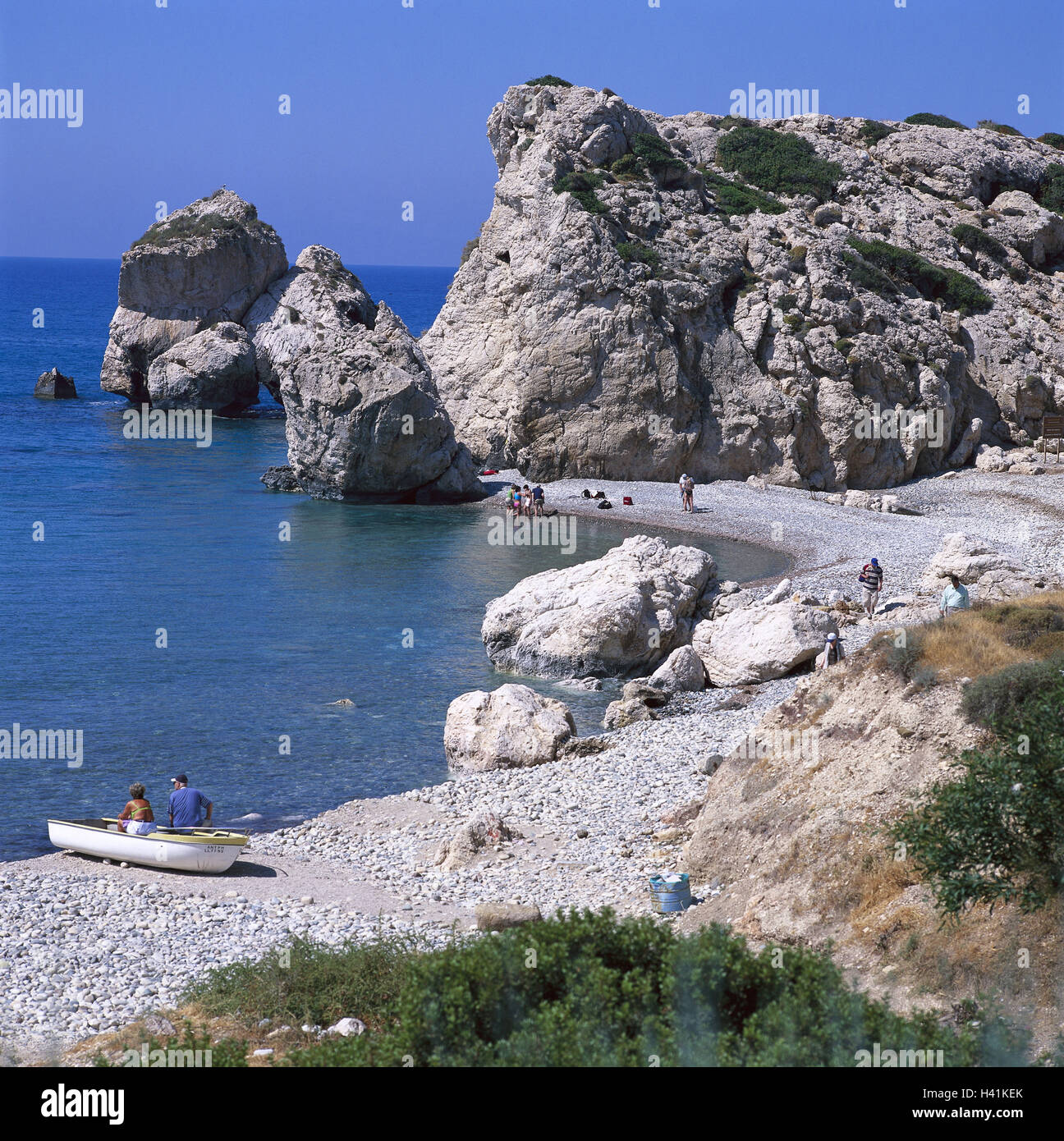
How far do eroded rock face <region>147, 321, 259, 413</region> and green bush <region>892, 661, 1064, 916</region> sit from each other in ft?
275

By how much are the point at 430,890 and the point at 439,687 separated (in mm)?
13519

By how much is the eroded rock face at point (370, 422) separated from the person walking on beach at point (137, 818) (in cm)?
3774

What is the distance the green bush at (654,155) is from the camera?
65562 millimetres

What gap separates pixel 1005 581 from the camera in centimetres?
3169

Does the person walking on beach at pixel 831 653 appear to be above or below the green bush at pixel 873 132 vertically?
below

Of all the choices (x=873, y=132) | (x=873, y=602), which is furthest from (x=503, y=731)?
(x=873, y=132)

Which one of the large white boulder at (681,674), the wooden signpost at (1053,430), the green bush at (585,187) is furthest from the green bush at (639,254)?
the large white boulder at (681,674)

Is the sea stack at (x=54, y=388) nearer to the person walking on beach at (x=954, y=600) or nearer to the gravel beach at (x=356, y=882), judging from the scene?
the gravel beach at (x=356, y=882)

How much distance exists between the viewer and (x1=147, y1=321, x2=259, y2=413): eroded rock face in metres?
88.5

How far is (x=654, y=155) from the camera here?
65625 millimetres

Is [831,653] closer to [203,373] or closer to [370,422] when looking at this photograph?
[370,422]

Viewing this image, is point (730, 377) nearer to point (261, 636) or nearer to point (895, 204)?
point (895, 204)

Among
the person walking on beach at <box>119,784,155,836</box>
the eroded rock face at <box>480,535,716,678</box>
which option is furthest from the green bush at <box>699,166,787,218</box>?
the person walking on beach at <box>119,784,155,836</box>

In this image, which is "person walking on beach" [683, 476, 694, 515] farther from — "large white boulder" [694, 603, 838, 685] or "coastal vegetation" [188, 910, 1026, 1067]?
"coastal vegetation" [188, 910, 1026, 1067]
